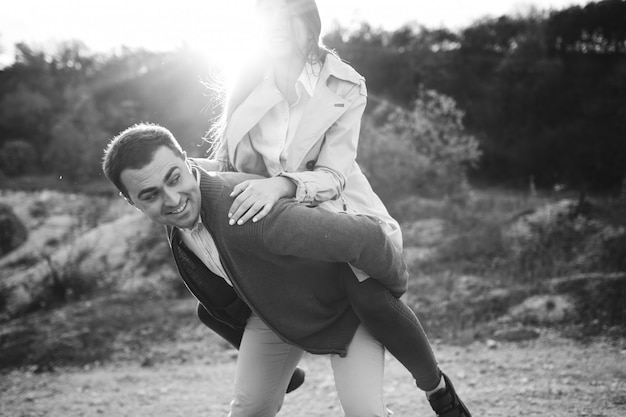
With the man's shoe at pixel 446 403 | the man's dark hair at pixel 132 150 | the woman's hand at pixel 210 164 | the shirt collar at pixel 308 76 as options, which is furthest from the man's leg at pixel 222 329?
the shirt collar at pixel 308 76

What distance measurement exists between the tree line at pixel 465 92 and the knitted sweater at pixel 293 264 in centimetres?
1003

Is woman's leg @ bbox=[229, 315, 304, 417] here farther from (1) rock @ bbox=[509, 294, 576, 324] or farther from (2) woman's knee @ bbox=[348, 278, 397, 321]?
(1) rock @ bbox=[509, 294, 576, 324]

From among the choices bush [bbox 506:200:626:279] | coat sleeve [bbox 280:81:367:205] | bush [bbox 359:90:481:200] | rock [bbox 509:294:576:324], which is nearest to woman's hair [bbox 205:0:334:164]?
coat sleeve [bbox 280:81:367:205]

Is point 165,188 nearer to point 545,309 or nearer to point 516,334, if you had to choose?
point 516,334

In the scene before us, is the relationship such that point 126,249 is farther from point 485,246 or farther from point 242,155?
point 242,155

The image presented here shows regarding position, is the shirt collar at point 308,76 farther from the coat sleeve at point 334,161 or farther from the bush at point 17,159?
the bush at point 17,159

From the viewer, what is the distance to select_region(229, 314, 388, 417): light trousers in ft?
5.96

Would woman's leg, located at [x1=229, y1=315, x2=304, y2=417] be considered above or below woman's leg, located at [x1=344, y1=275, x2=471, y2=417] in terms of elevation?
below

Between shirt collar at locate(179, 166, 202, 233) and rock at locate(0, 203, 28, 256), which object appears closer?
shirt collar at locate(179, 166, 202, 233)

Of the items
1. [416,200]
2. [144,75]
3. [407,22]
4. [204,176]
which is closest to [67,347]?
[204,176]

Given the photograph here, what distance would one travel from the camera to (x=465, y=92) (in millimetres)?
21016

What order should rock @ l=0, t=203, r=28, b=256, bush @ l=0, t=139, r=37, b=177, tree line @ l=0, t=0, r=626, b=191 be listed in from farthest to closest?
bush @ l=0, t=139, r=37, b=177
tree line @ l=0, t=0, r=626, b=191
rock @ l=0, t=203, r=28, b=256

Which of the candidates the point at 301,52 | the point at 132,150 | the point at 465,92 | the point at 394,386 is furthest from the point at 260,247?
the point at 465,92

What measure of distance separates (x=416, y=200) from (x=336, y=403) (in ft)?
24.1
